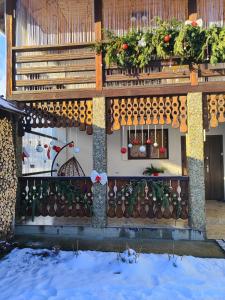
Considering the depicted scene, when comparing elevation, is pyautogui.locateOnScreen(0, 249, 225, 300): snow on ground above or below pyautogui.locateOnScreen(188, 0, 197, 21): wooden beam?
below

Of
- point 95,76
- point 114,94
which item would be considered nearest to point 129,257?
point 114,94

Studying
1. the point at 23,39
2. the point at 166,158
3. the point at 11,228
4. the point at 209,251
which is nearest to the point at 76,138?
the point at 166,158

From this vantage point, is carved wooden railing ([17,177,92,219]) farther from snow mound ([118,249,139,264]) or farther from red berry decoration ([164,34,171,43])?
red berry decoration ([164,34,171,43])

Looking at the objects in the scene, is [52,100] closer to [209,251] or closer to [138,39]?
[138,39]

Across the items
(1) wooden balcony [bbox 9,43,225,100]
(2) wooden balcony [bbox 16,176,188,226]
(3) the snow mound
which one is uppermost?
(1) wooden balcony [bbox 9,43,225,100]

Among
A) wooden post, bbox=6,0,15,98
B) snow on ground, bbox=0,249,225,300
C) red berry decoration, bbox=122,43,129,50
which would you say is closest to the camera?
snow on ground, bbox=0,249,225,300

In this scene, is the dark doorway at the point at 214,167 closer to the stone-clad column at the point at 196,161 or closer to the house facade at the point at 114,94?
the house facade at the point at 114,94

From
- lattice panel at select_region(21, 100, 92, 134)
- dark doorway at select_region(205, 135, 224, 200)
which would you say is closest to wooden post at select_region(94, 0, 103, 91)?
lattice panel at select_region(21, 100, 92, 134)

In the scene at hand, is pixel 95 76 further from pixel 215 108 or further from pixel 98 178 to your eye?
pixel 215 108

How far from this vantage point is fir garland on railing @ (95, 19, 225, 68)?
5395 mm

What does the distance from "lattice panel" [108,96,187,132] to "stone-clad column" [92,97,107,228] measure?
281mm

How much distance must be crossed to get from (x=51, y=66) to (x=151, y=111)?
252 centimetres

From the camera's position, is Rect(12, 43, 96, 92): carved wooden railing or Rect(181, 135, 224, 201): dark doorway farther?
Rect(181, 135, 224, 201): dark doorway

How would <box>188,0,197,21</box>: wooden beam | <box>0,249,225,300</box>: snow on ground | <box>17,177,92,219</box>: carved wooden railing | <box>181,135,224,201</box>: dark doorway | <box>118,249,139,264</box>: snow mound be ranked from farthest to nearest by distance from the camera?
<box>181,135,224,201</box>: dark doorway → <box>17,177,92,219</box>: carved wooden railing → <box>188,0,197,21</box>: wooden beam → <box>118,249,139,264</box>: snow mound → <box>0,249,225,300</box>: snow on ground
